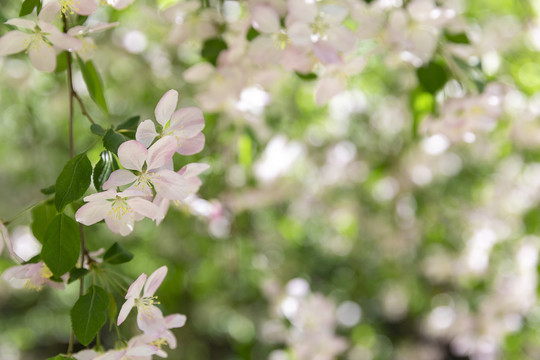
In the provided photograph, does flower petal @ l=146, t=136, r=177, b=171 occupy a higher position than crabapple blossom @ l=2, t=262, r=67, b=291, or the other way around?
flower petal @ l=146, t=136, r=177, b=171

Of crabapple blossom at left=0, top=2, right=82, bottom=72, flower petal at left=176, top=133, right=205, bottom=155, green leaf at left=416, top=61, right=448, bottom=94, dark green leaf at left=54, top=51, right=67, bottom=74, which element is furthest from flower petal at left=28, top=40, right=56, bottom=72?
green leaf at left=416, top=61, right=448, bottom=94

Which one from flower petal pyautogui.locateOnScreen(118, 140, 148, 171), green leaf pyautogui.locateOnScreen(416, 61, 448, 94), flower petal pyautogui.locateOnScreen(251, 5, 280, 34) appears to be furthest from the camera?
green leaf pyautogui.locateOnScreen(416, 61, 448, 94)

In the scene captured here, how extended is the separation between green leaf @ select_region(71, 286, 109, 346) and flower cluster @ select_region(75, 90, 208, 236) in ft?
0.26

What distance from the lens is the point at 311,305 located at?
1.43 meters

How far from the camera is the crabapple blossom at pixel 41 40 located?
647 millimetres

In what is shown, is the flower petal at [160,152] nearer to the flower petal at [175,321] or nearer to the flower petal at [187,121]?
the flower petal at [187,121]

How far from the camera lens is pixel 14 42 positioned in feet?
2.23

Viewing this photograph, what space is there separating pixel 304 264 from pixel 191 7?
197 centimetres


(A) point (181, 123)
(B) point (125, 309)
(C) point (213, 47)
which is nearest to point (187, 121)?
(A) point (181, 123)

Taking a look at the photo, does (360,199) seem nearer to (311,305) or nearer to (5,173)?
(311,305)

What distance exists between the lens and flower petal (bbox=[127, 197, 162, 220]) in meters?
0.59

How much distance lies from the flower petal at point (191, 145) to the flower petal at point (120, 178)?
0.07 m

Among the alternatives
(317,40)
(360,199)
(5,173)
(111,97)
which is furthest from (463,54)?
(5,173)

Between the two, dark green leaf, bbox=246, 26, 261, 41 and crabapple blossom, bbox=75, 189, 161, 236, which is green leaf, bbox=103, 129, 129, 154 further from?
dark green leaf, bbox=246, 26, 261, 41
